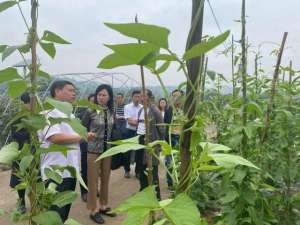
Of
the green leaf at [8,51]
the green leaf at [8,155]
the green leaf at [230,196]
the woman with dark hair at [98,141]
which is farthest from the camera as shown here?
the woman with dark hair at [98,141]

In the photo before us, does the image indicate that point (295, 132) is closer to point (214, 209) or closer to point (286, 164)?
point (286, 164)

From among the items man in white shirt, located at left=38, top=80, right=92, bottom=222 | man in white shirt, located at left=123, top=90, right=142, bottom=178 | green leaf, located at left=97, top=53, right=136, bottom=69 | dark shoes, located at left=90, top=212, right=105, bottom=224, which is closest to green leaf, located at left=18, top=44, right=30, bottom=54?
green leaf, located at left=97, top=53, right=136, bottom=69

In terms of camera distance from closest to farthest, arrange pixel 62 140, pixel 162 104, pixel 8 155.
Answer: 1. pixel 8 155
2. pixel 62 140
3. pixel 162 104

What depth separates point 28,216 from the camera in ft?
4.79

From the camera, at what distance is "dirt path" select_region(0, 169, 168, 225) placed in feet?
16.9

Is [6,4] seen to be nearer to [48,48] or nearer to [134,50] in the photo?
[48,48]

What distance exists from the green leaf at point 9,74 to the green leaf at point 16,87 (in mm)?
32

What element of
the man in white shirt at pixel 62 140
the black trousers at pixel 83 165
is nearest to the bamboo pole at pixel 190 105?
the man in white shirt at pixel 62 140

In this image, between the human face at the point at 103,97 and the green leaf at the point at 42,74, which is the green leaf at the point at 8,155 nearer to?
the green leaf at the point at 42,74

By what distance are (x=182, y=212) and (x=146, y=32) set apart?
316mm

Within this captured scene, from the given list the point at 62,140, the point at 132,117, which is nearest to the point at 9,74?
the point at 62,140

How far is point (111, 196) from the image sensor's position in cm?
640

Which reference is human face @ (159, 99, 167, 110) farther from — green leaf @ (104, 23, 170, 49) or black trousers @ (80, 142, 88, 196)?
green leaf @ (104, 23, 170, 49)

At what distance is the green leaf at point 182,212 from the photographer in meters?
0.76
